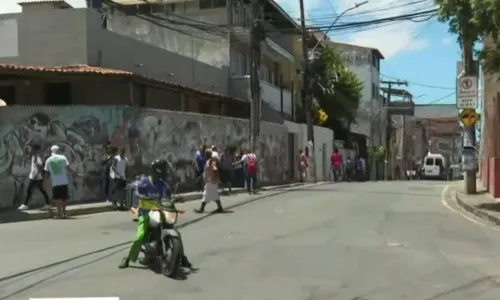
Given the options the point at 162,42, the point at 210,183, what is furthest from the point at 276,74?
the point at 210,183

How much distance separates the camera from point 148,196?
9.73 metres

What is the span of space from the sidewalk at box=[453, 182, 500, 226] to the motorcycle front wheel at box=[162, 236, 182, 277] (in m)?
8.86

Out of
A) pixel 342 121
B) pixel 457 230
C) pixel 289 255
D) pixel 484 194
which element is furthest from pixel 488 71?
pixel 342 121

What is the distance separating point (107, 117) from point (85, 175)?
1.80m

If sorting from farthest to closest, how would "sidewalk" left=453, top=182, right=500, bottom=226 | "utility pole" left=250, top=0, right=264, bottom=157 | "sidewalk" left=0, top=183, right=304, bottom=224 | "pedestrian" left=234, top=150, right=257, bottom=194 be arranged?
"utility pole" left=250, top=0, right=264, bottom=157 < "pedestrian" left=234, top=150, right=257, bottom=194 < "sidewalk" left=0, top=183, right=304, bottom=224 < "sidewalk" left=453, top=182, right=500, bottom=226

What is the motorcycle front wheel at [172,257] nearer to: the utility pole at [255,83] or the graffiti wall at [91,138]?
the graffiti wall at [91,138]

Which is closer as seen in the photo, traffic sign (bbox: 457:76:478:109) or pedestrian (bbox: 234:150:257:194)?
traffic sign (bbox: 457:76:478:109)

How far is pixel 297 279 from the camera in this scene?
Answer: 9.30 meters

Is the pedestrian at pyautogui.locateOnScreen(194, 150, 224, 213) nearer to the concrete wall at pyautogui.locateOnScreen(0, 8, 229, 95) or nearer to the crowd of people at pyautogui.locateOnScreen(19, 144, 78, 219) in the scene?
the crowd of people at pyautogui.locateOnScreen(19, 144, 78, 219)

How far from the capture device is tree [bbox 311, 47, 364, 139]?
151 feet

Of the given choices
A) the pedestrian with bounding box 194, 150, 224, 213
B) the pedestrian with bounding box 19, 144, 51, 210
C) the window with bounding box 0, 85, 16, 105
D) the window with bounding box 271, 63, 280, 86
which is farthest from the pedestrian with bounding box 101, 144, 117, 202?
the window with bounding box 271, 63, 280, 86

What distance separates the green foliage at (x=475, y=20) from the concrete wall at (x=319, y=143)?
73.1 ft

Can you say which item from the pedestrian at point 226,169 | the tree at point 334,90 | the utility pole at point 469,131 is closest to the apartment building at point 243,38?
the tree at point 334,90

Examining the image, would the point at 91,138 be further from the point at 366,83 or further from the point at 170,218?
the point at 366,83
